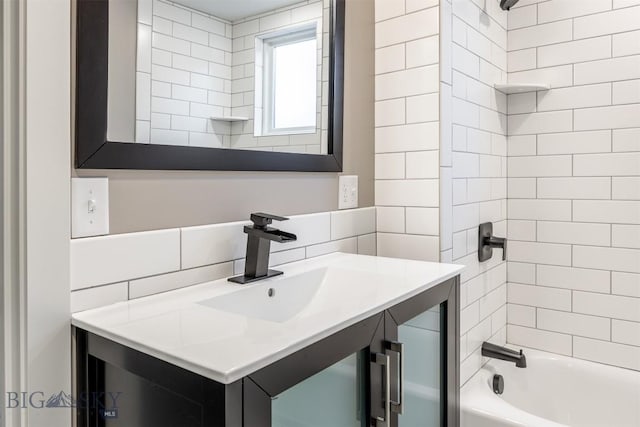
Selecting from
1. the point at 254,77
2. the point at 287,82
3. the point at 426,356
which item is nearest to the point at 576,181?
the point at 426,356

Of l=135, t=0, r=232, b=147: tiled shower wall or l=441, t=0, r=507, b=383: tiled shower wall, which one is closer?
l=135, t=0, r=232, b=147: tiled shower wall

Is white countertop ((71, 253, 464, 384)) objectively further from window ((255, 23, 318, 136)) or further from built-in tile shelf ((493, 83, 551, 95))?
built-in tile shelf ((493, 83, 551, 95))

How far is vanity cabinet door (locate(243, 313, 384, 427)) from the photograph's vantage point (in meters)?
0.66

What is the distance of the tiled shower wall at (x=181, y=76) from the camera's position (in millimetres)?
986

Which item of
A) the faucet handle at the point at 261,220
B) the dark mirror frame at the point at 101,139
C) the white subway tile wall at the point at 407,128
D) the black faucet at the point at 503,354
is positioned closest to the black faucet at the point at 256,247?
the faucet handle at the point at 261,220

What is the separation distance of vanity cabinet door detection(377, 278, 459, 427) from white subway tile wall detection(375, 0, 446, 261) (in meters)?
0.33

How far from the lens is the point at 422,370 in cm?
121

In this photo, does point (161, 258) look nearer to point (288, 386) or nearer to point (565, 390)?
point (288, 386)

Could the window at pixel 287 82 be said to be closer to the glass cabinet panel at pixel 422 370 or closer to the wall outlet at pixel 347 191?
the wall outlet at pixel 347 191

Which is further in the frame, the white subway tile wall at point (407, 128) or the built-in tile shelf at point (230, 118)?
the white subway tile wall at point (407, 128)

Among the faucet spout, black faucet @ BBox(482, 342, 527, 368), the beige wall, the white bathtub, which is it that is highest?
the beige wall

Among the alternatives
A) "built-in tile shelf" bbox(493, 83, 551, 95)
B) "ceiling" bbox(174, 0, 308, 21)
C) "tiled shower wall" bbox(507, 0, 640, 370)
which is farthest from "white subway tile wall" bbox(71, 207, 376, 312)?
"tiled shower wall" bbox(507, 0, 640, 370)

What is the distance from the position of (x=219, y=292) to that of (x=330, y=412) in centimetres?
35

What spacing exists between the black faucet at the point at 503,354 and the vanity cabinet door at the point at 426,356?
590 millimetres
